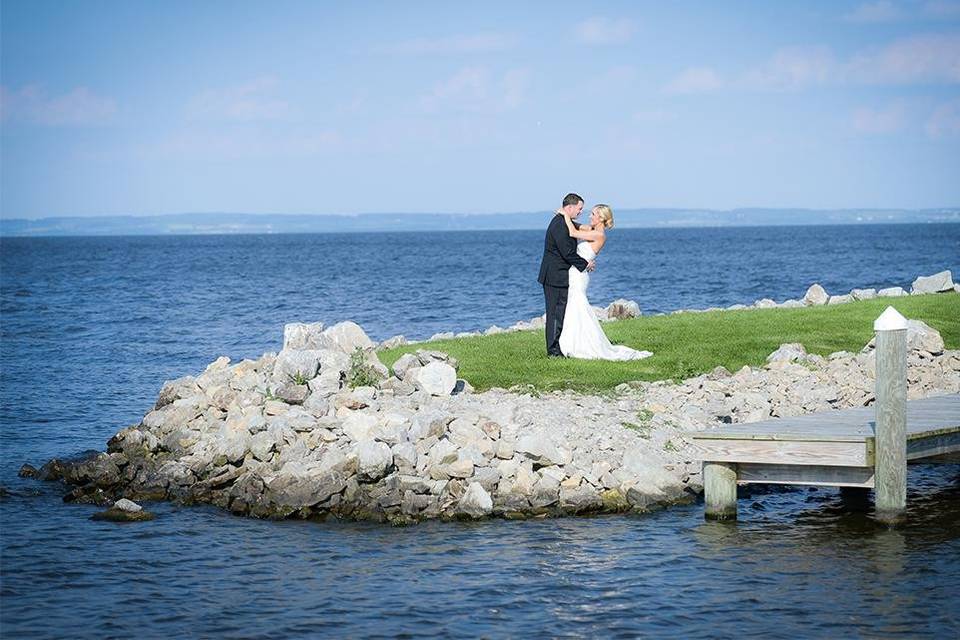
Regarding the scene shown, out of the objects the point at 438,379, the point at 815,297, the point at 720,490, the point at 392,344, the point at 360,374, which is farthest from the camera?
the point at 815,297

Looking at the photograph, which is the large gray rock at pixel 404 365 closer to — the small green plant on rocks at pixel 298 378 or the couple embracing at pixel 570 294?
the small green plant on rocks at pixel 298 378

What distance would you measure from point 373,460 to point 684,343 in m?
9.07

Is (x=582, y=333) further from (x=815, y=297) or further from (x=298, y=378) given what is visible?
(x=815, y=297)

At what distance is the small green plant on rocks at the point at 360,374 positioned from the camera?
19.3m

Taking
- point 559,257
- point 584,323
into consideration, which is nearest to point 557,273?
point 559,257

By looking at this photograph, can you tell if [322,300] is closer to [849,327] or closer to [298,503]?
[849,327]

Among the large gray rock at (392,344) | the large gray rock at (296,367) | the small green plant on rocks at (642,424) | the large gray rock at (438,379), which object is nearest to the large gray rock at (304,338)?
the large gray rock at (296,367)

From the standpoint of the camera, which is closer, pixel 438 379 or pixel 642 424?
pixel 642 424

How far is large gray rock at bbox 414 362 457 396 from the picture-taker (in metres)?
18.8

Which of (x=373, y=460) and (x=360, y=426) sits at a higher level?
(x=360, y=426)

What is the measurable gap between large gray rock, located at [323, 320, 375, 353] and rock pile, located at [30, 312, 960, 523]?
35mm

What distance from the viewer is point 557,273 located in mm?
21984

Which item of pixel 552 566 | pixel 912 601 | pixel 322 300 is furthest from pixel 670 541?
pixel 322 300

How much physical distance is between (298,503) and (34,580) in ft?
11.8
